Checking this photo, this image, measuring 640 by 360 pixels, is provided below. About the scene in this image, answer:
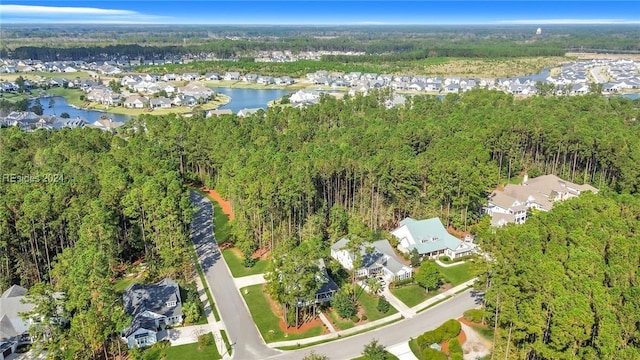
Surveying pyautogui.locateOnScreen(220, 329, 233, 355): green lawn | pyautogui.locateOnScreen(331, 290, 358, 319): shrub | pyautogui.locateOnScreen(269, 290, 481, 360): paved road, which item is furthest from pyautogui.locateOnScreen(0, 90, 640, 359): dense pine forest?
pyautogui.locateOnScreen(220, 329, 233, 355): green lawn

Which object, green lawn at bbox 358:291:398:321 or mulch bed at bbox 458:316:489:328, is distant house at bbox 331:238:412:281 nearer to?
green lawn at bbox 358:291:398:321

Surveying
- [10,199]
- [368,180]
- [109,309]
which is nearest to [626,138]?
[368,180]

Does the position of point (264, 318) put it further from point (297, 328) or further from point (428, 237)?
A: point (428, 237)

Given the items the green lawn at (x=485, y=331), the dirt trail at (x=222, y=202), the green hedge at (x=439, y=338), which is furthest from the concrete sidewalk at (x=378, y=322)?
the dirt trail at (x=222, y=202)

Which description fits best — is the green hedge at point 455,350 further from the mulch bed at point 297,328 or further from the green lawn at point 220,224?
the green lawn at point 220,224

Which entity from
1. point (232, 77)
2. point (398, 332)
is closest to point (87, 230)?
point (398, 332)

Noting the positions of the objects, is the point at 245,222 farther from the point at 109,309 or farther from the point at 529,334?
the point at 529,334
